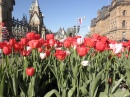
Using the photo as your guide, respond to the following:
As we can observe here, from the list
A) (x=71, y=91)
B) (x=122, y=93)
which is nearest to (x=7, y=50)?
(x=71, y=91)

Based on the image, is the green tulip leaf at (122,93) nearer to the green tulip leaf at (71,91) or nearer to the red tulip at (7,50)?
the green tulip leaf at (71,91)

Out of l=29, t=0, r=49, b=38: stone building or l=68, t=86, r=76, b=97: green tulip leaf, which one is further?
l=29, t=0, r=49, b=38: stone building

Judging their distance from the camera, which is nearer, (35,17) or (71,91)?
(71,91)

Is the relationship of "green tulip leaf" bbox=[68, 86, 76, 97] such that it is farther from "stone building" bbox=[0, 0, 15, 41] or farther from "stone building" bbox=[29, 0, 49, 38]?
"stone building" bbox=[29, 0, 49, 38]

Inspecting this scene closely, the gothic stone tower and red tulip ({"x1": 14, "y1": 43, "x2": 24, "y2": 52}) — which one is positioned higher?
the gothic stone tower

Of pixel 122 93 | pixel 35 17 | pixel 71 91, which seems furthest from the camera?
pixel 35 17

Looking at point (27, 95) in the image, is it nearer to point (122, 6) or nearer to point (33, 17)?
point (33, 17)

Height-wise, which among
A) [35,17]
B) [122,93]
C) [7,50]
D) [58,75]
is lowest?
[122,93]

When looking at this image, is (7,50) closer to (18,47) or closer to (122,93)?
(18,47)

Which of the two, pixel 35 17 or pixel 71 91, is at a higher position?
pixel 35 17

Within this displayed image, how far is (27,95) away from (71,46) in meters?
1.25

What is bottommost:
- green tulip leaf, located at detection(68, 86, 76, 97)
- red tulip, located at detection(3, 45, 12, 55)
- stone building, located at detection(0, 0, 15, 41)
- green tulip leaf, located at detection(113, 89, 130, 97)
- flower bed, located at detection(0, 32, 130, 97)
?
green tulip leaf, located at detection(113, 89, 130, 97)

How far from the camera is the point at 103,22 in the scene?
96.2 m

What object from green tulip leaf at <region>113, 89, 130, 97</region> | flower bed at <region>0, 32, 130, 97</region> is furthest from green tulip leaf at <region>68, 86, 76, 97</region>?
green tulip leaf at <region>113, 89, 130, 97</region>
